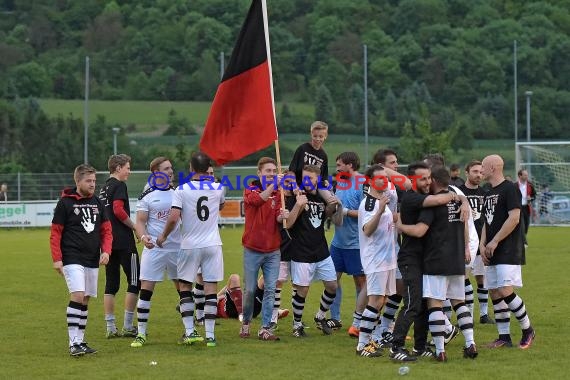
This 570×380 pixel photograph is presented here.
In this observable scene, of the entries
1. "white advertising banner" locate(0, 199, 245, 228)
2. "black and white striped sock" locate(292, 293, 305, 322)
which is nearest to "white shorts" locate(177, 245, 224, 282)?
"black and white striped sock" locate(292, 293, 305, 322)

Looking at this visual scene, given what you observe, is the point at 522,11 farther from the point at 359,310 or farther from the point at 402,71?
the point at 359,310

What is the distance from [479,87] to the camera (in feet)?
238

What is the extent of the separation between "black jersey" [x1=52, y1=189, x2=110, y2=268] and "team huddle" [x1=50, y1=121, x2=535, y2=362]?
0.04 ft

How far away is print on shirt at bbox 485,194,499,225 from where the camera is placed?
38.2 feet

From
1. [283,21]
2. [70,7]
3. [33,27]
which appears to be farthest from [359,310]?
[70,7]

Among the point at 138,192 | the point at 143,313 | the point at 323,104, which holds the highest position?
the point at 323,104

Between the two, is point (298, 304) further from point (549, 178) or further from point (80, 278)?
point (549, 178)

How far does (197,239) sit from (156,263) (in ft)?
2.40

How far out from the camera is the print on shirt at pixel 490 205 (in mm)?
11641

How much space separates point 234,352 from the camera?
11617 mm

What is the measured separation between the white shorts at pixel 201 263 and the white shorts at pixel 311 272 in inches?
39.9

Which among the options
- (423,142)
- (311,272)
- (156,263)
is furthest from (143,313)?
(423,142)

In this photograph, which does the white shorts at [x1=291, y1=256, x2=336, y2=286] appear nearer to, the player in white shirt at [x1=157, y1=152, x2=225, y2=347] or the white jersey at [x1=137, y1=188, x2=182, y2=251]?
the player in white shirt at [x1=157, y1=152, x2=225, y2=347]

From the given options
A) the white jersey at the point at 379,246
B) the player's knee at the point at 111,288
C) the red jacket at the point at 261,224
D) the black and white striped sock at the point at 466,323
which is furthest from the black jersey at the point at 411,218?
the player's knee at the point at 111,288
